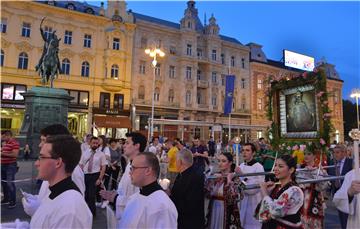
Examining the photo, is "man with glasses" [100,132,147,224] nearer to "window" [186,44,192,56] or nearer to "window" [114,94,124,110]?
"window" [114,94,124,110]

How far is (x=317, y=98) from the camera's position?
861 centimetres

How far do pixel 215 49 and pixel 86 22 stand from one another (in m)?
19.3

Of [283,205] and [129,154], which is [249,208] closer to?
[283,205]

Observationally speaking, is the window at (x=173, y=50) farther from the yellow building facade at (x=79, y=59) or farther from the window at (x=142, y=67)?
the yellow building facade at (x=79, y=59)

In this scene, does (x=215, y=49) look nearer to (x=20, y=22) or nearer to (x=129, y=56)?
(x=129, y=56)

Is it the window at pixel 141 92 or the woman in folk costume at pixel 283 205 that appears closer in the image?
the woman in folk costume at pixel 283 205

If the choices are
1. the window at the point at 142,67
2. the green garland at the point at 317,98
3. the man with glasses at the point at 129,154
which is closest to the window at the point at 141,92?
the window at the point at 142,67

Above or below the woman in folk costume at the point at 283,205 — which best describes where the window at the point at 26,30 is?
above

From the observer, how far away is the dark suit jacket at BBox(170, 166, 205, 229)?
12.1 ft

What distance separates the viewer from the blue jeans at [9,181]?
6789 millimetres

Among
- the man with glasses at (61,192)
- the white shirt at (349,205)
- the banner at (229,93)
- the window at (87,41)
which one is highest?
the window at (87,41)

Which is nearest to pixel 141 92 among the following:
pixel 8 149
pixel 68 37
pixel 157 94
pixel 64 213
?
pixel 157 94

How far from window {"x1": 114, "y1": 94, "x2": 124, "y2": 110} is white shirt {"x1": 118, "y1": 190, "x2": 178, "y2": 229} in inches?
1327

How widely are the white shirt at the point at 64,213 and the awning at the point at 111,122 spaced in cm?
3209
